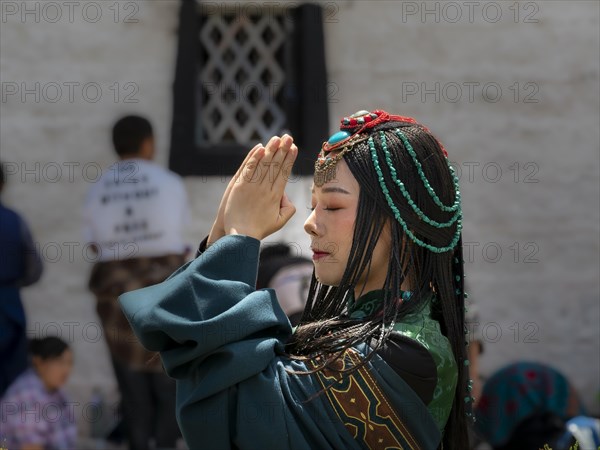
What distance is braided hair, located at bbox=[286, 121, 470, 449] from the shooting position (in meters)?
2.34

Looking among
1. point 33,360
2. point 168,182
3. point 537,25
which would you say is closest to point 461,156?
point 537,25

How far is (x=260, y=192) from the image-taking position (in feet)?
7.68

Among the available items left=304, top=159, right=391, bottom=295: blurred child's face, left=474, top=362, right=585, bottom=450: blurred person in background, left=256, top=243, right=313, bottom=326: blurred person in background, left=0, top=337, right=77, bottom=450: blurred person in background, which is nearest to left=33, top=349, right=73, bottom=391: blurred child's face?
left=0, top=337, right=77, bottom=450: blurred person in background

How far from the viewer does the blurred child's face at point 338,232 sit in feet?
7.76

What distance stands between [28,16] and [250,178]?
157 inches

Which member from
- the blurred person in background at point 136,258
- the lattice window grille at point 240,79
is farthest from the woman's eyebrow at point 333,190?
the lattice window grille at point 240,79

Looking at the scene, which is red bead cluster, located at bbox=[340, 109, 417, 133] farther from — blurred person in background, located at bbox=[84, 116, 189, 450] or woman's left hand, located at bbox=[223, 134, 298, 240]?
blurred person in background, located at bbox=[84, 116, 189, 450]

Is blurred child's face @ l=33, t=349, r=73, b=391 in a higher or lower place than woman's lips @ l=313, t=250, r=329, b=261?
lower

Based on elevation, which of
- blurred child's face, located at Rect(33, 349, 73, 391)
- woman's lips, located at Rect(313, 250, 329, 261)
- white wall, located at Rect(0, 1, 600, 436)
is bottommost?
blurred child's face, located at Rect(33, 349, 73, 391)

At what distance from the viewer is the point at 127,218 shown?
5395mm

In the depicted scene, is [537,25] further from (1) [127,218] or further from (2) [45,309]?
(2) [45,309]

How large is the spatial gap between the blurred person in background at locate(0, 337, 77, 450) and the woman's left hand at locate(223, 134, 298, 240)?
3182 mm

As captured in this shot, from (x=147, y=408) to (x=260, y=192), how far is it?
325 cm

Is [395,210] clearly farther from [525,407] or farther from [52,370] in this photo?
[525,407]
